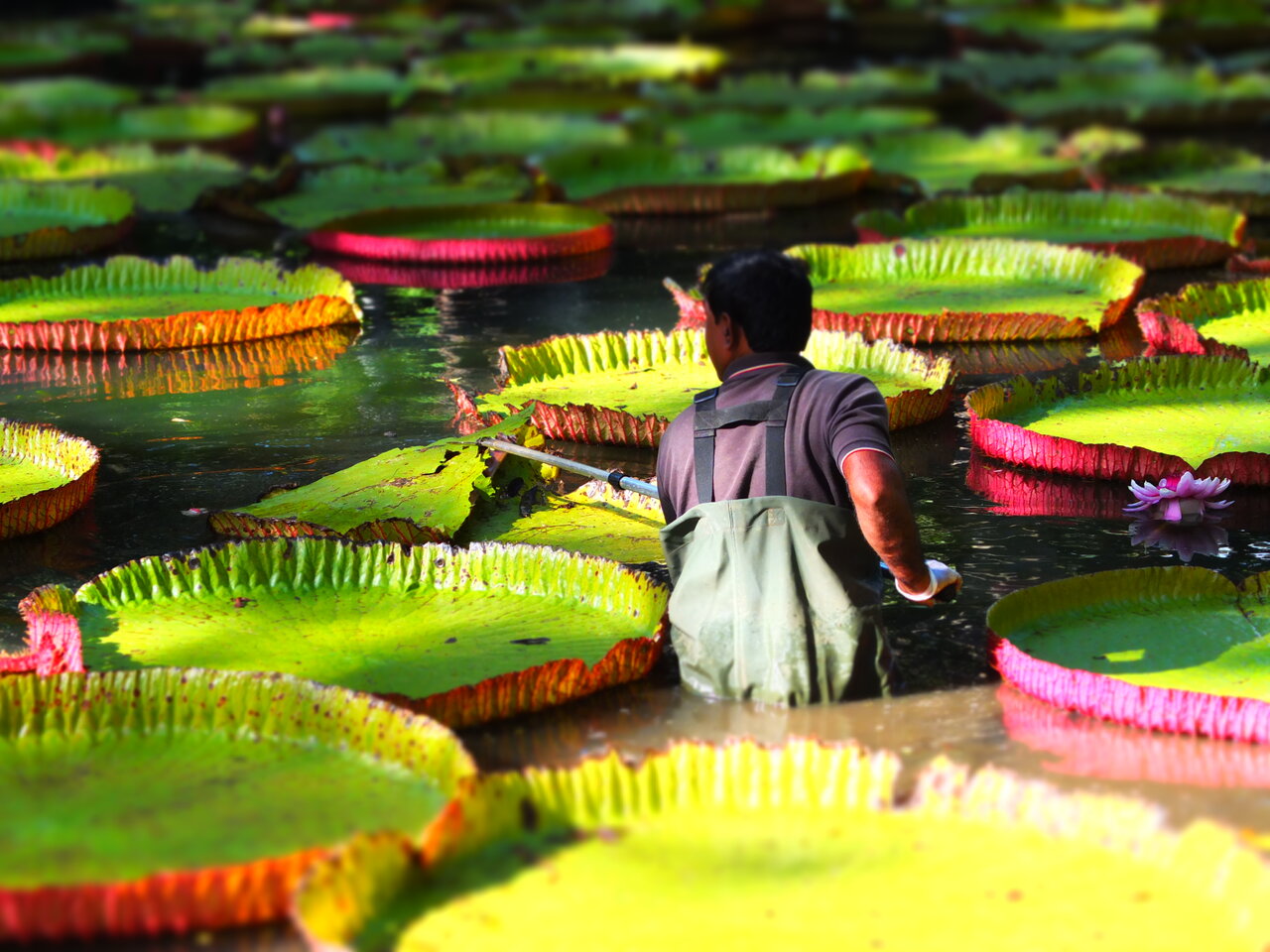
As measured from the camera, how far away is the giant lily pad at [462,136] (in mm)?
12906

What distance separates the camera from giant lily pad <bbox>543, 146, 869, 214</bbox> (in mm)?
10375

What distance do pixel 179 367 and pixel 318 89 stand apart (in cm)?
1001

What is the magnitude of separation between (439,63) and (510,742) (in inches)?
571

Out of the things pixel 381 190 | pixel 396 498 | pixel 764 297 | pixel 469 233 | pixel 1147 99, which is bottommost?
pixel 396 498

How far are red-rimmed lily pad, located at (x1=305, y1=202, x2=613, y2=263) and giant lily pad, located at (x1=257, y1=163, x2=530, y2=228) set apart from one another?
0.62 meters

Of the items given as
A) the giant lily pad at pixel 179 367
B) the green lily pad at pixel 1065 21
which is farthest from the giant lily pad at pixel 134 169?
the green lily pad at pixel 1065 21

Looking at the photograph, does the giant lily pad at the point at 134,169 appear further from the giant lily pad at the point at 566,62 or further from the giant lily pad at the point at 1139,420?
the giant lily pad at the point at 1139,420

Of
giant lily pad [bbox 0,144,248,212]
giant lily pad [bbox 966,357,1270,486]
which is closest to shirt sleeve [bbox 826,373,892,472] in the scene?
giant lily pad [bbox 966,357,1270,486]

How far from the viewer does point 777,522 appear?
3.42m

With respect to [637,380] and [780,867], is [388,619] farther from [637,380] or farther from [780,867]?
[637,380]

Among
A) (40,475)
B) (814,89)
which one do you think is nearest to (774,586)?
(40,475)

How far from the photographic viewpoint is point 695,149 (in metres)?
11.9

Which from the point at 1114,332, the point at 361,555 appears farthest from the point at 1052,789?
the point at 1114,332

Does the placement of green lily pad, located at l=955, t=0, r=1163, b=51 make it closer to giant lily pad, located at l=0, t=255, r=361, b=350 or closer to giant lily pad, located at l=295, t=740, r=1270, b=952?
giant lily pad, located at l=0, t=255, r=361, b=350
